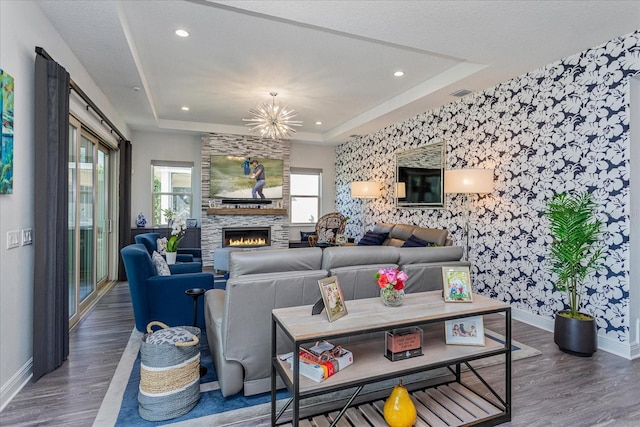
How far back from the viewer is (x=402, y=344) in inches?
78.3

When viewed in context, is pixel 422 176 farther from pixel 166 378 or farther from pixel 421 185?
pixel 166 378

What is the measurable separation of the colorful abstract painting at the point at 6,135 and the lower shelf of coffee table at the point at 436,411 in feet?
7.64

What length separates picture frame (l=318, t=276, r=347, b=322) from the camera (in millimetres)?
1828

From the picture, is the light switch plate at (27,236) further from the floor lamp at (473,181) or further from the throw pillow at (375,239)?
the throw pillow at (375,239)

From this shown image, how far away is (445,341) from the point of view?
2.23m

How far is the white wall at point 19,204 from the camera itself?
2.18 m

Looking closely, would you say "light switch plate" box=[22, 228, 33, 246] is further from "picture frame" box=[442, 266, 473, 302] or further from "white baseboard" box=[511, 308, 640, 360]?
"white baseboard" box=[511, 308, 640, 360]

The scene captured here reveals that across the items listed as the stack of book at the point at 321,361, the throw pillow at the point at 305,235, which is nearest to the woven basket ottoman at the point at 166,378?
the stack of book at the point at 321,361

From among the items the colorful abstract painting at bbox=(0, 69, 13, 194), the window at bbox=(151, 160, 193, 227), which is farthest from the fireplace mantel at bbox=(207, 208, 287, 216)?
the colorful abstract painting at bbox=(0, 69, 13, 194)

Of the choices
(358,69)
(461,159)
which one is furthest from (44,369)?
(461,159)

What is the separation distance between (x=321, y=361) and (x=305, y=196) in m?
6.90

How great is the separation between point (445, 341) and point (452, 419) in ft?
1.46

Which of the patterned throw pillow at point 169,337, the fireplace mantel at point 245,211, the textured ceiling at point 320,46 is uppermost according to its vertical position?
the textured ceiling at point 320,46

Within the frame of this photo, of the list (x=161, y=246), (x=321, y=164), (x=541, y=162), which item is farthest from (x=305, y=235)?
(x=541, y=162)
